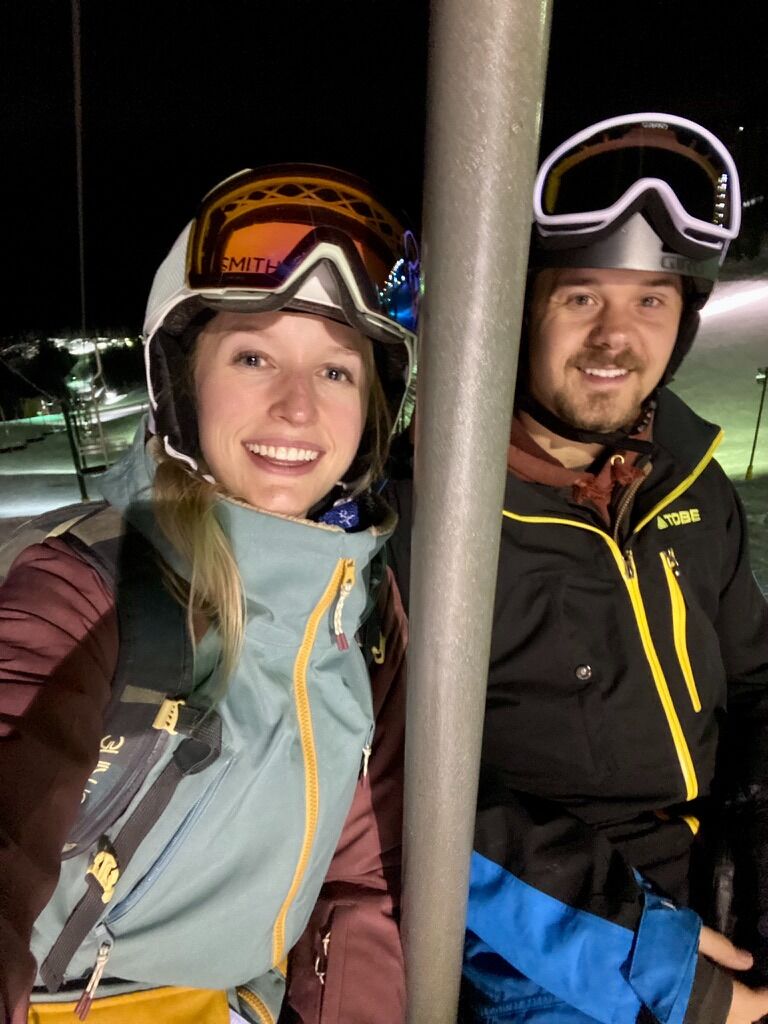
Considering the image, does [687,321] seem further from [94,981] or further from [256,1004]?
[94,981]

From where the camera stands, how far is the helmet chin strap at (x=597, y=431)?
6.87ft

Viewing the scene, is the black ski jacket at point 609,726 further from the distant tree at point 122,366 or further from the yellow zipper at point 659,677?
the distant tree at point 122,366

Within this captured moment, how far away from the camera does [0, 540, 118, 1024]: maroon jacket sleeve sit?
0.95m

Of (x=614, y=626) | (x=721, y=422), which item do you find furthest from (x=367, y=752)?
(x=721, y=422)

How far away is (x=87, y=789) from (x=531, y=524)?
131 cm

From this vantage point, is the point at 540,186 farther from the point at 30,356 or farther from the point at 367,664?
the point at 30,356

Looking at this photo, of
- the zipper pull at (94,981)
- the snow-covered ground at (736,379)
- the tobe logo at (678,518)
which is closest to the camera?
the zipper pull at (94,981)

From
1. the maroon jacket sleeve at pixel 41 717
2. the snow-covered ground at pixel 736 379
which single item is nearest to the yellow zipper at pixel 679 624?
the maroon jacket sleeve at pixel 41 717

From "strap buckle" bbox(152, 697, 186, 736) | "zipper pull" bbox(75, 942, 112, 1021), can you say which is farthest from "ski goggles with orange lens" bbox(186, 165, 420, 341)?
"zipper pull" bbox(75, 942, 112, 1021)

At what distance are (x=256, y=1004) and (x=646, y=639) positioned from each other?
1.36m

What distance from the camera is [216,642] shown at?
1.30m

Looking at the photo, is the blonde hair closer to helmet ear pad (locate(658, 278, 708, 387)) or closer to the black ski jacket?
the black ski jacket

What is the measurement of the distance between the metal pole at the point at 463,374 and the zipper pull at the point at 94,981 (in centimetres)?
70

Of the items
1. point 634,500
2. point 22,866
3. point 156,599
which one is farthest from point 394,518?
point 22,866
